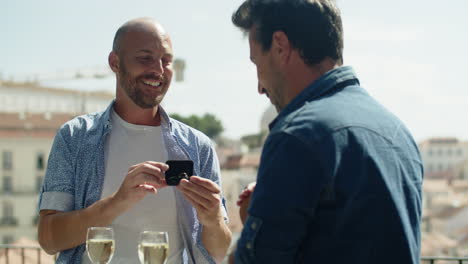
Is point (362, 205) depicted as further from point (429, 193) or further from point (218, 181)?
point (429, 193)

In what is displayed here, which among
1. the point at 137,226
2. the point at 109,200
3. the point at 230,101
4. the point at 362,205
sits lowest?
the point at 230,101

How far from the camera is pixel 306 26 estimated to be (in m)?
1.52

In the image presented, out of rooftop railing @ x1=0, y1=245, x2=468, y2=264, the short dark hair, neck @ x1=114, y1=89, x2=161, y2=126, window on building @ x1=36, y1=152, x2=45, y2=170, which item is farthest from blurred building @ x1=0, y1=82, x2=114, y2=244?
the short dark hair

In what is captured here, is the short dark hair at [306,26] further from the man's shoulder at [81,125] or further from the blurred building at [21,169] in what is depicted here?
the blurred building at [21,169]

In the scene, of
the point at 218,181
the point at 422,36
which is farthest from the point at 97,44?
the point at 218,181

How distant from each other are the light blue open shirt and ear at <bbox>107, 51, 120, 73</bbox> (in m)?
0.16

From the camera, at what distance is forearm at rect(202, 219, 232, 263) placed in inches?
97.1

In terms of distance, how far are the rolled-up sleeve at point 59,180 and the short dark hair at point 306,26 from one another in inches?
43.8

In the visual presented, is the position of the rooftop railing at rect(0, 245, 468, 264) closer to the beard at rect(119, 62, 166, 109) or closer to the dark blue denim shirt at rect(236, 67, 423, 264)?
the beard at rect(119, 62, 166, 109)

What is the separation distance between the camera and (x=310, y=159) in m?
1.36

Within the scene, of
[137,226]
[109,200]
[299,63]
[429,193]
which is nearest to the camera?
[299,63]

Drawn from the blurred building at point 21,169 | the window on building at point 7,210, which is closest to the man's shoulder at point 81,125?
the blurred building at point 21,169

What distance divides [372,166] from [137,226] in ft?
4.14

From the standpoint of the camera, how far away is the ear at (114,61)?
8.41ft
